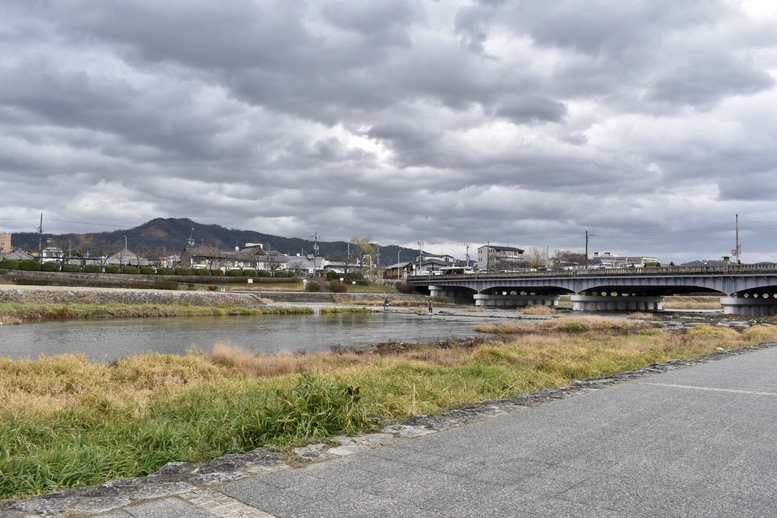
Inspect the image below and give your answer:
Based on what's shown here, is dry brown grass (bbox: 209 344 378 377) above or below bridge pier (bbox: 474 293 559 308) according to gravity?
above

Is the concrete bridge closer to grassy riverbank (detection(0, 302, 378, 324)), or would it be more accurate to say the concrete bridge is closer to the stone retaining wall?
grassy riverbank (detection(0, 302, 378, 324))

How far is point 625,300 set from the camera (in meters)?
92.8

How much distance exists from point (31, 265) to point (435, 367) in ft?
275

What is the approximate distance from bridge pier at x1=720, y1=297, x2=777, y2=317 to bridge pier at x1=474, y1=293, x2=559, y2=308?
40761 mm

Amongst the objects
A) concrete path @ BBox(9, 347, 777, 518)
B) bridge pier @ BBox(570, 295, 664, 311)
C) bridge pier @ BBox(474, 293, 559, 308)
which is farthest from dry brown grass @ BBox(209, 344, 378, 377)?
bridge pier @ BBox(474, 293, 559, 308)

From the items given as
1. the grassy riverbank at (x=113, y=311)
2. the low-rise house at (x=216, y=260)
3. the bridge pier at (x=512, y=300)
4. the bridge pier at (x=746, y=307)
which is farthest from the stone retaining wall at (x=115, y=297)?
the low-rise house at (x=216, y=260)

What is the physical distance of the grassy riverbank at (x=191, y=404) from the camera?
21.3 ft

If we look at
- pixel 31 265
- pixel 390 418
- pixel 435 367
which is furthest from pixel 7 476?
pixel 31 265

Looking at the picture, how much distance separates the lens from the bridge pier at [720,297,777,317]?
64938 mm

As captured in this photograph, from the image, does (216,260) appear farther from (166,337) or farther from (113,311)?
(166,337)

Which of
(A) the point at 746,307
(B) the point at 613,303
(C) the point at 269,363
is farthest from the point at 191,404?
(B) the point at 613,303

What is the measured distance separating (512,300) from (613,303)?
829 inches

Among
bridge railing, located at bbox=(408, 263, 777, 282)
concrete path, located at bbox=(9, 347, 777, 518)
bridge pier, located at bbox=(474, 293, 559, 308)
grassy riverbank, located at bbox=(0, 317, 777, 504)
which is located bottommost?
bridge pier, located at bbox=(474, 293, 559, 308)

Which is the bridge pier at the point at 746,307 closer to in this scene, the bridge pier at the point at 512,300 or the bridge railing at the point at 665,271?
the bridge railing at the point at 665,271
